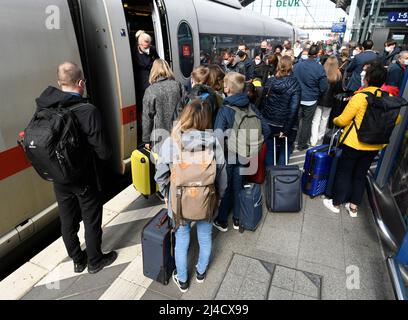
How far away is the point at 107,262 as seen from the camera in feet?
8.61

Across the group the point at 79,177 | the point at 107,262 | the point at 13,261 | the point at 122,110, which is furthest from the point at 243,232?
the point at 13,261

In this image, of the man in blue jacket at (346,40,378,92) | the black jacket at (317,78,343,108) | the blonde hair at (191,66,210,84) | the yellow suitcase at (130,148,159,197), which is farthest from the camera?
the man in blue jacket at (346,40,378,92)

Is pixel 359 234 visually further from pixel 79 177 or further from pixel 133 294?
pixel 79 177

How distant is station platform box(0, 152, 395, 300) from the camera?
92.0 inches

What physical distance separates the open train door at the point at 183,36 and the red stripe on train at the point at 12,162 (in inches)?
114

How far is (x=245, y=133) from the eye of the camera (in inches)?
106

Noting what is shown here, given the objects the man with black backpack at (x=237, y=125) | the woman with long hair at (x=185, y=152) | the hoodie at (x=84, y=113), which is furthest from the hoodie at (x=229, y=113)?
the hoodie at (x=84, y=113)

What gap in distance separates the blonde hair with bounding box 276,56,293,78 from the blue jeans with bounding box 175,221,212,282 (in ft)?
8.24

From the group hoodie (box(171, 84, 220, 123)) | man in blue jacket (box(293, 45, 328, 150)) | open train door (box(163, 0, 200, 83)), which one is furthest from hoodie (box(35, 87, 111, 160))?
man in blue jacket (box(293, 45, 328, 150))

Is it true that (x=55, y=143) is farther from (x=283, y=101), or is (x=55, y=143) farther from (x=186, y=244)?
(x=283, y=101)

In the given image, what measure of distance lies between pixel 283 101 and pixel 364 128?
3.88ft

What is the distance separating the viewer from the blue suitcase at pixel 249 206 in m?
3.00

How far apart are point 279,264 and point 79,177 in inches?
75.4

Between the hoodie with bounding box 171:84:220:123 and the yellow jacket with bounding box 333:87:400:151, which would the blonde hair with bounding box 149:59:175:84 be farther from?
the yellow jacket with bounding box 333:87:400:151
